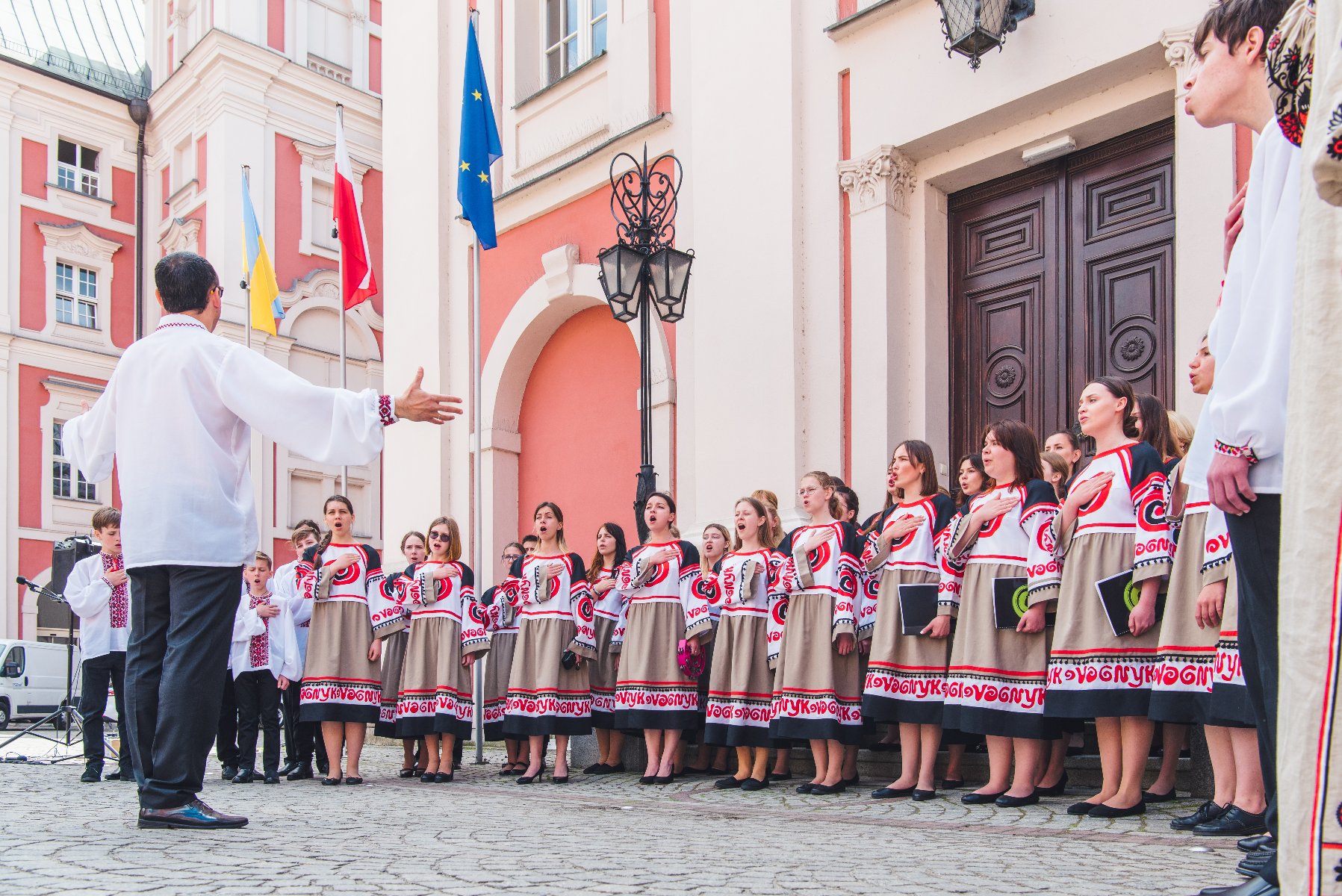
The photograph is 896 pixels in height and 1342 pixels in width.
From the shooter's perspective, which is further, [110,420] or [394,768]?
[394,768]

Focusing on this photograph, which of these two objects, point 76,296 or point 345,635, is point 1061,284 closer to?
point 345,635

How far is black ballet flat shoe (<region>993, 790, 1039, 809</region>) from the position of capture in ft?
19.8

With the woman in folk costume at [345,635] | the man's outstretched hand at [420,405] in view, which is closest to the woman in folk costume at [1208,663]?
the man's outstretched hand at [420,405]

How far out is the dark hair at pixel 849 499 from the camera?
8.23 m

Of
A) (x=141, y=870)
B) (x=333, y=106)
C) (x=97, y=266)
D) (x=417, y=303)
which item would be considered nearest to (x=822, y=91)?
(x=417, y=303)

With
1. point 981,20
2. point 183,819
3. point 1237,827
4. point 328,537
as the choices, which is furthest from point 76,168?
point 1237,827

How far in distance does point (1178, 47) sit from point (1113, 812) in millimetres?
4885

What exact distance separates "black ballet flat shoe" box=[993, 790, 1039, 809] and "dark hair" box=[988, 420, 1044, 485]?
1482 millimetres

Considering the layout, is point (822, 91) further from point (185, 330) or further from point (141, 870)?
point (141, 870)

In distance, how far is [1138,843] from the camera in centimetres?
469

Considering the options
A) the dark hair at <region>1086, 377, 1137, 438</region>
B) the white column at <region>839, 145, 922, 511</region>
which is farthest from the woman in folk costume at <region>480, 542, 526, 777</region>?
the dark hair at <region>1086, 377, 1137, 438</region>

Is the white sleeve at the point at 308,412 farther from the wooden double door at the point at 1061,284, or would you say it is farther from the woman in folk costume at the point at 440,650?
the wooden double door at the point at 1061,284

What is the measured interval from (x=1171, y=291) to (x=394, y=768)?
647 centimetres

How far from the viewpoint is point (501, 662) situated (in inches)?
384
